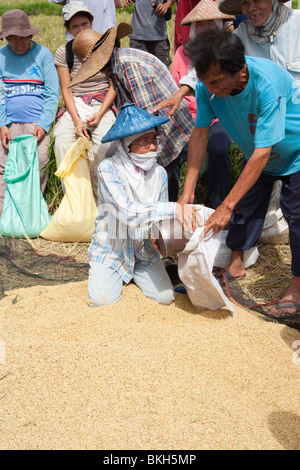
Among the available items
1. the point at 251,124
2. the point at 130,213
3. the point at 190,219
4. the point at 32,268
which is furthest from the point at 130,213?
the point at 32,268

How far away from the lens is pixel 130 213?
2.84 metres

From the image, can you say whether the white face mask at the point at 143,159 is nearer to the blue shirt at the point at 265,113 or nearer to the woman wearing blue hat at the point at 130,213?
the woman wearing blue hat at the point at 130,213

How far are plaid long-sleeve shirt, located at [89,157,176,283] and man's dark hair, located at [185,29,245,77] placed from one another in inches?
30.6

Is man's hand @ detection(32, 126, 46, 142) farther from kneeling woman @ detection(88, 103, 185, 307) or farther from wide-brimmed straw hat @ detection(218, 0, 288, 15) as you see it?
wide-brimmed straw hat @ detection(218, 0, 288, 15)

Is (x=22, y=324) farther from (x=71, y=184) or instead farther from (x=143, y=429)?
(x=71, y=184)

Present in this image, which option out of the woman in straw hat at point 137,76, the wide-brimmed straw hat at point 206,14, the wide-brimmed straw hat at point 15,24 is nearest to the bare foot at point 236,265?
the woman in straw hat at point 137,76

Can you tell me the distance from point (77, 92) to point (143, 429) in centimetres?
330

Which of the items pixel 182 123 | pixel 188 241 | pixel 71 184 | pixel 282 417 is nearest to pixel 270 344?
pixel 282 417

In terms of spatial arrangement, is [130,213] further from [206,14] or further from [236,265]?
[206,14]

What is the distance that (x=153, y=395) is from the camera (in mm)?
2072

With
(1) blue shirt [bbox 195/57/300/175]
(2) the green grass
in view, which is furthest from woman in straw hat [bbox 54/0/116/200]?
(2) the green grass

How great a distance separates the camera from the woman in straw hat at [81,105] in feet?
13.9

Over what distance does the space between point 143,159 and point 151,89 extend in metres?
0.71
